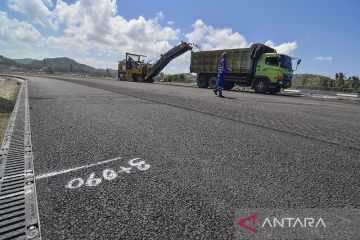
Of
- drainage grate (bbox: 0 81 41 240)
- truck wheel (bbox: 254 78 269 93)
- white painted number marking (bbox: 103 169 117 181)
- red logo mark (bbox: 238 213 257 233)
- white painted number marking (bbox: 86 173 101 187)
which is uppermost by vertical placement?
truck wheel (bbox: 254 78 269 93)

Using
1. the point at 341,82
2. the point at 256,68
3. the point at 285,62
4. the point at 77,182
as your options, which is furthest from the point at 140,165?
the point at 341,82

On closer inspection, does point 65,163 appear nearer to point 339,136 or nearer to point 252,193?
point 252,193

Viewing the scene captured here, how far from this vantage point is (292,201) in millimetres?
2117

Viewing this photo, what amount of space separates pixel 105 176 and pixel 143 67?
34157 millimetres

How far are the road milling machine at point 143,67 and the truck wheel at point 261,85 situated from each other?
11.1 meters

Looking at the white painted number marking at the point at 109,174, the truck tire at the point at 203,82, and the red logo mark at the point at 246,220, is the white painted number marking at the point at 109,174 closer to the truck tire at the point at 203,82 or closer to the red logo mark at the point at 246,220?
the red logo mark at the point at 246,220

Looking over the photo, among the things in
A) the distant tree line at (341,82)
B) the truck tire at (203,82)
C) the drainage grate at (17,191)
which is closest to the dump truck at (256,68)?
the truck tire at (203,82)

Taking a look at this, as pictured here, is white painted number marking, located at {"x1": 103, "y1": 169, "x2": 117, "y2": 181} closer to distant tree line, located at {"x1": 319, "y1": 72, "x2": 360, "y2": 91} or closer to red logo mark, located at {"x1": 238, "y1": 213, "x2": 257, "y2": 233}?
red logo mark, located at {"x1": 238, "y1": 213, "x2": 257, "y2": 233}

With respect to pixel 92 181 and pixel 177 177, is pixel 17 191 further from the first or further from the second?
pixel 177 177

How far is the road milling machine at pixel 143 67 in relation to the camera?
30.6 meters

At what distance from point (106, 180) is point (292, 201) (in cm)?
151

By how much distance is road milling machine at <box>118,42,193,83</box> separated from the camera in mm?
30647

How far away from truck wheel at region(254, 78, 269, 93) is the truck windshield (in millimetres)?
1479

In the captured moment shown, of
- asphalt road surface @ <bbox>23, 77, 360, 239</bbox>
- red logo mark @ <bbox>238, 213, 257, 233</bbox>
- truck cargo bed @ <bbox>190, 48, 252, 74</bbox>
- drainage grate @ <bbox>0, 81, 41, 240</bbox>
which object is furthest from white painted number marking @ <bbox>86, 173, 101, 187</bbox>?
truck cargo bed @ <bbox>190, 48, 252, 74</bbox>
